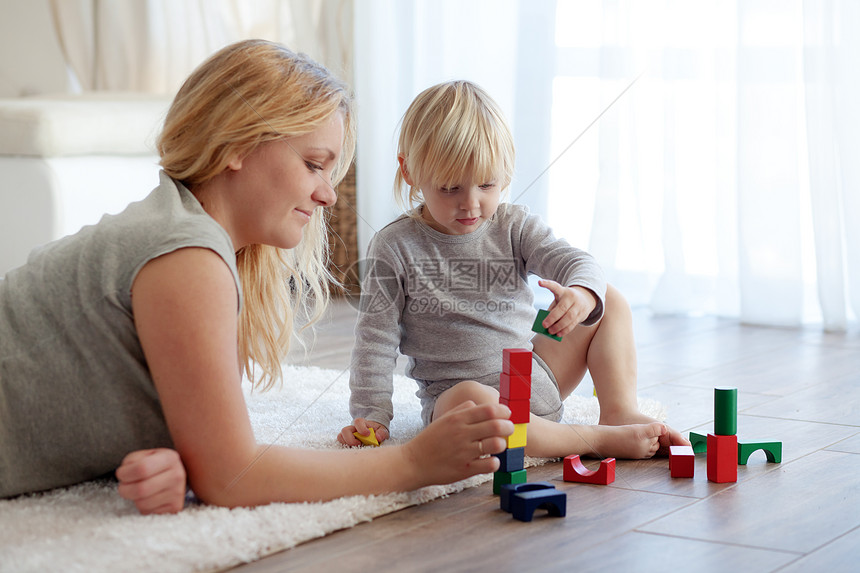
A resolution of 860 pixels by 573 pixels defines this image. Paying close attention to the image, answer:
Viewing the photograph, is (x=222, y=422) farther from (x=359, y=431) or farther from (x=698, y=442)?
(x=698, y=442)

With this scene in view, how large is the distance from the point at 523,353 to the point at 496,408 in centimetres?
7

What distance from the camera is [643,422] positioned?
3.75ft

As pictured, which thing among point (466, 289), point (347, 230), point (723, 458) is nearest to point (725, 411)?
point (723, 458)

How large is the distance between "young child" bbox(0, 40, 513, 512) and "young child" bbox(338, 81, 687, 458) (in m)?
0.20

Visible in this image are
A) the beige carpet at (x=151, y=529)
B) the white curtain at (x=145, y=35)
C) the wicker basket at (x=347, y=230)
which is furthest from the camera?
the white curtain at (x=145, y=35)

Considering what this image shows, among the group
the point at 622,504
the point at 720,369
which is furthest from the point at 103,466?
the point at 720,369

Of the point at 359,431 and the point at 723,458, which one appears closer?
the point at 723,458

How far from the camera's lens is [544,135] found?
2307 mm

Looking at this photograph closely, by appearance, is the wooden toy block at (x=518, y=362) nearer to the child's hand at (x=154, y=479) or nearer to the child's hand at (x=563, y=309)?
the child's hand at (x=563, y=309)

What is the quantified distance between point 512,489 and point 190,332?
333 mm

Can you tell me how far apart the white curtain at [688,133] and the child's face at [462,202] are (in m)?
0.89

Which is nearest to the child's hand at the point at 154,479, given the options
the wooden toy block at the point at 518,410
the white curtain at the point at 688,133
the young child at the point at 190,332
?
the young child at the point at 190,332

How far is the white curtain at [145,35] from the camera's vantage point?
2.85 meters

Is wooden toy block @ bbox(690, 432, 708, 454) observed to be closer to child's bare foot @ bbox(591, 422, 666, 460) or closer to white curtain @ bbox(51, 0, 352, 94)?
child's bare foot @ bbox(591, 422, 666, 460)
